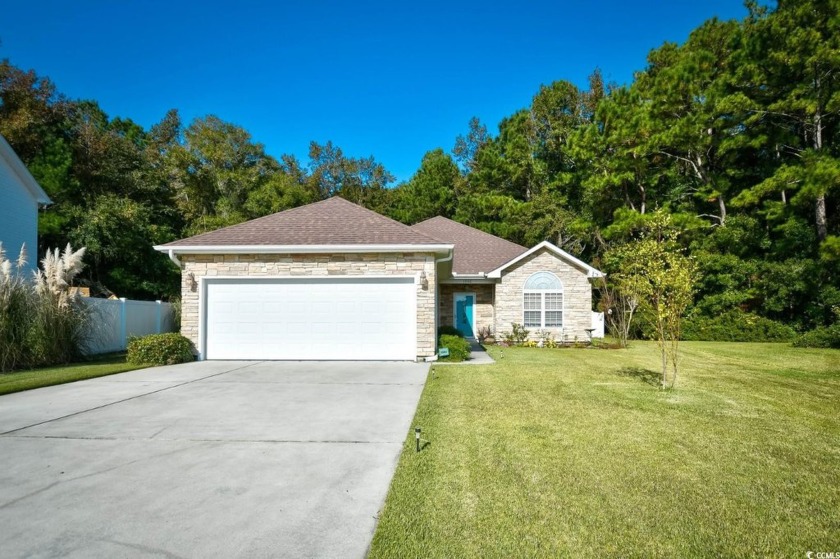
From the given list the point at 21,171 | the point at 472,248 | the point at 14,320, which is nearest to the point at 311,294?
the point at 14,320

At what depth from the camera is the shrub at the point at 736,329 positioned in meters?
19.3

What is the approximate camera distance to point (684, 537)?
2916 millimetres

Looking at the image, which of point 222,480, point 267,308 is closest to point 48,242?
point 267,308

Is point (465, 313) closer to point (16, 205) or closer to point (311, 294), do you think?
point (311, 294)

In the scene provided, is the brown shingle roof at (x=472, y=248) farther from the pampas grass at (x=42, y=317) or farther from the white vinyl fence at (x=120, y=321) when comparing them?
the pampas grass at (x=42, y=317)

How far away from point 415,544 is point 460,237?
1999 cm

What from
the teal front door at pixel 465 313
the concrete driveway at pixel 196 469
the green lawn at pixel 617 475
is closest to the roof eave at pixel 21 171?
the concrete driveway at pixel 196 469

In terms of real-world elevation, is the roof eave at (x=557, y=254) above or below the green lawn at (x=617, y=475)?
above

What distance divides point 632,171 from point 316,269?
20357 millimetres

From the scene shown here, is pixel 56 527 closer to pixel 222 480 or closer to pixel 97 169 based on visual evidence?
pixel 222 480

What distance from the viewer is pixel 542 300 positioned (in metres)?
17.7

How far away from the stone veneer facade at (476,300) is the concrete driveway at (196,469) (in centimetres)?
1125

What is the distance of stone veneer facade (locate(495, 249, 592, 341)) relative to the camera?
57.7 feet

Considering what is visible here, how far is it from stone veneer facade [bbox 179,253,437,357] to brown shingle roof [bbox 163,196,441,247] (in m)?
0.36
